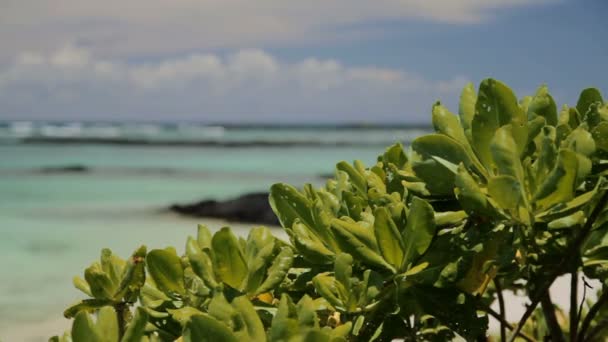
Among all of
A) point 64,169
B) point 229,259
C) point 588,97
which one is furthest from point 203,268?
point 64,169

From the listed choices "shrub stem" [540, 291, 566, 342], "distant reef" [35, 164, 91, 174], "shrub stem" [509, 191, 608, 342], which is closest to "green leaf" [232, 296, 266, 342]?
"shrub stem" [509, 191, 608, 342]

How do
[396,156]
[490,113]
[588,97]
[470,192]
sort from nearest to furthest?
1. [470,192]
2. [490,113]
3. [588,97]
4. [396,156]

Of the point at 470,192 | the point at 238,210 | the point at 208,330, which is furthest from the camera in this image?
the point at 238,210

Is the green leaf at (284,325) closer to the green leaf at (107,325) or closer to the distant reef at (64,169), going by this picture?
the green leaf at (107,325)

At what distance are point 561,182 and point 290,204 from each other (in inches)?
13.7

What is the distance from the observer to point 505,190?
0.73 metres

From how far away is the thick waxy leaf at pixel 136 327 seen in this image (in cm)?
69

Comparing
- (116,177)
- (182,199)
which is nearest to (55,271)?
(182,199)

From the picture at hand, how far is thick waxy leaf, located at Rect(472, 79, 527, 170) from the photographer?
33.3 inches

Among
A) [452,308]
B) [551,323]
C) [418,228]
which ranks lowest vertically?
[551,323]

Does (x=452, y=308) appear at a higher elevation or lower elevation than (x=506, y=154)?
lower

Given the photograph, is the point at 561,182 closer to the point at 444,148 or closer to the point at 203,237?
the point at 444,148

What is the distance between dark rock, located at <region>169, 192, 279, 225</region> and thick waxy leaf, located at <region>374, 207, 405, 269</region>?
10.3m

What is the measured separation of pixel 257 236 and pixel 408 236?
0.58 feet
